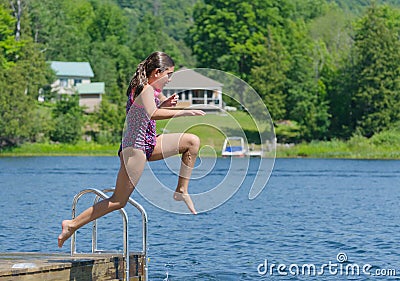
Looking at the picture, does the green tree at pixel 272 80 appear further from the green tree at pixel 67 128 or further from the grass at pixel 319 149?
the green tree at pixel 67 128

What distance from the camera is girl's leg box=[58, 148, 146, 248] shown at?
1046cm

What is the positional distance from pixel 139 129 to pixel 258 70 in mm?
78654

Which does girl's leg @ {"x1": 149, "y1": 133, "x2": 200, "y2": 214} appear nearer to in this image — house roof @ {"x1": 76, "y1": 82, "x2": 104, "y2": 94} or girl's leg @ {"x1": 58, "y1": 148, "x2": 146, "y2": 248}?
girl's leg @ {"x1": 58, "y1": 148, "x2": 146, "y2": 248}

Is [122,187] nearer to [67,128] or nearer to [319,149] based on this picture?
[319,149]

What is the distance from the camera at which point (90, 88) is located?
105375 millimetres

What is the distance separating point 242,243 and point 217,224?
542 cm

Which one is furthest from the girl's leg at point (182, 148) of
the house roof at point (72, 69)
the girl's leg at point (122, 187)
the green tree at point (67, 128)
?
the house roof at point (72, 69)

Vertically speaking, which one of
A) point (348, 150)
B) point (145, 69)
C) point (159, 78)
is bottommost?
point (159, 78)

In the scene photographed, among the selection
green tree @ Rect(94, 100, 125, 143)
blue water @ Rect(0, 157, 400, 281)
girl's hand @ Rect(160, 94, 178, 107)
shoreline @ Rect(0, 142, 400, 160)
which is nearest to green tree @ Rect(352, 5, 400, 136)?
shoreline @ Rect(0, 142, 400, 160)

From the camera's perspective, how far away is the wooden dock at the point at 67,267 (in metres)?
11.1

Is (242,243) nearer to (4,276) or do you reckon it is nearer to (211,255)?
(211,255)

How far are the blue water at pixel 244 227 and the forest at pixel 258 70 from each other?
87.5ft

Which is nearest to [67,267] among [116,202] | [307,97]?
[116,202]

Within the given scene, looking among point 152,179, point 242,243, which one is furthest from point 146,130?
point 242,243
